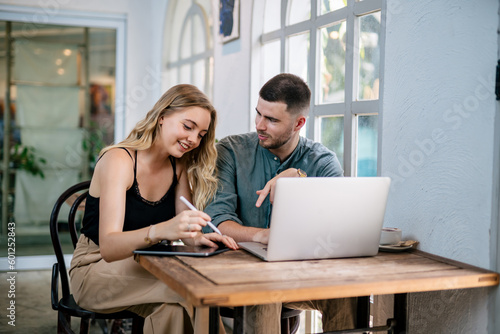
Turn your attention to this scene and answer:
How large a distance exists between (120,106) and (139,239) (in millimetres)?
3674

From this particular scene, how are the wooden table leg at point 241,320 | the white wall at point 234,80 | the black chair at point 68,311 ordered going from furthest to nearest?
the white wall at point 234,80 < the black chair at point 68,311 < the wooden table leg at point 241,320

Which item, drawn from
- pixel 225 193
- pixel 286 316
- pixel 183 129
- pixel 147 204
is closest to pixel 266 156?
pixel 225 193

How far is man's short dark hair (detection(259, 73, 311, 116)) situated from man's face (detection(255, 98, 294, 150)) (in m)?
0.02

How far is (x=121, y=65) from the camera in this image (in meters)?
5.18

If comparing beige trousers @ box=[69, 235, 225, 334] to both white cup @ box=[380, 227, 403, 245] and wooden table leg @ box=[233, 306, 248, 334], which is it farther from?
white cup @ box=[380, 227, 403, 245]

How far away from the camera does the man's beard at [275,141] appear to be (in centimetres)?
223

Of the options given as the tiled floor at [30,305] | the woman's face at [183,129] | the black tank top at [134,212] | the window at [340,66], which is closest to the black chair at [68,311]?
the black tank top at [134,212]

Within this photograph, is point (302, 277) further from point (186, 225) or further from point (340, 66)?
point (340, 66)

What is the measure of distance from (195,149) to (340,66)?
789mm

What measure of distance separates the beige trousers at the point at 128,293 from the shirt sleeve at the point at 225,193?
352mm

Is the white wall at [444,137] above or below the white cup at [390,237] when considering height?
above

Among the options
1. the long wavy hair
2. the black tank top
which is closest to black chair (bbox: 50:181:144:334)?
the black tank top

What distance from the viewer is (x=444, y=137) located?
171cm

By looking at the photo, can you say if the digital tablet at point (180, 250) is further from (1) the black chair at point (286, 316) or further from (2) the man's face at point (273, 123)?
(2) the man's face at point (273, 123)
